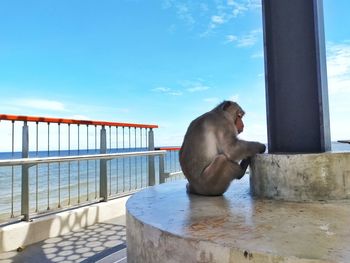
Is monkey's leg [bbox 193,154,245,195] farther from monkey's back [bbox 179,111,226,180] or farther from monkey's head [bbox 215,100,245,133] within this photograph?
monkey's head [bbox 215,100,245,133]

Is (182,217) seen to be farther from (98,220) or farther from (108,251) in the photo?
(98,220)

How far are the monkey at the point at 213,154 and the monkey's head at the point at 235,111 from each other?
12 centimetres

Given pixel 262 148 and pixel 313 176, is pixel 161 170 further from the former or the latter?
pixel 313 176

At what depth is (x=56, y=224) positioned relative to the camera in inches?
142

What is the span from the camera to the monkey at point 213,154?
219cm

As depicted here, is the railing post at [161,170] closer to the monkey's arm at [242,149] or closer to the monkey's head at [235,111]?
the monkey's head at [235,111]

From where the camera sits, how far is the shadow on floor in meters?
2.84

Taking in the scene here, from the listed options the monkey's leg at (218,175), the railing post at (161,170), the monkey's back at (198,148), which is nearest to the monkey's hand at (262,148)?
the monkey's leg at (218,175)

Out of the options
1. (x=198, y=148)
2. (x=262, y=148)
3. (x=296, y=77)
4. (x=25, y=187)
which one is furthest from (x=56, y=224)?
(x=296, y=77)

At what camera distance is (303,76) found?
2209 mm

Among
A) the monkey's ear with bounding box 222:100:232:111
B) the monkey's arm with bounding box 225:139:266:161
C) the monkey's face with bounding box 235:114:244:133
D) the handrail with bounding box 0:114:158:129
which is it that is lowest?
the monkey's arm with bounding box 225:139:266:161

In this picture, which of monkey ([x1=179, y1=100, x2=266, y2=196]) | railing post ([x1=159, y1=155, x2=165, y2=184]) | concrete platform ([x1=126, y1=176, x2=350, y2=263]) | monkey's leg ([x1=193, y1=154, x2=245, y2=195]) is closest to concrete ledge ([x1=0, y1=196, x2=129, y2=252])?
railing post ([x1=159, y1=155, x2=165, y2=184])

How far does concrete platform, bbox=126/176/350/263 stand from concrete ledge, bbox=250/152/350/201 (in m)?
0.07

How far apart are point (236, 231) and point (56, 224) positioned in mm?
2922
